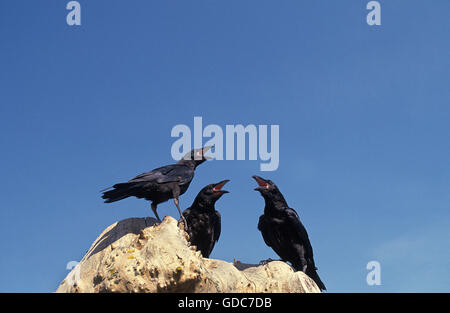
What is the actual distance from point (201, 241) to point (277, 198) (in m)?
1.97

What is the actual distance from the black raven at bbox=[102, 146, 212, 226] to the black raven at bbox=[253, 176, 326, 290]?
1.77 m

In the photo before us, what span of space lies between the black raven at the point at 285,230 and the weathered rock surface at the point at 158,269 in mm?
1684

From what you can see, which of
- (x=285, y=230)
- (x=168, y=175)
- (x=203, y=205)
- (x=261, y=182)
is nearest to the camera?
(x=168, y=175)

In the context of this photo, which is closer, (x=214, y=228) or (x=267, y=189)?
(x=267, y=189)

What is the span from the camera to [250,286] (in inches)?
297

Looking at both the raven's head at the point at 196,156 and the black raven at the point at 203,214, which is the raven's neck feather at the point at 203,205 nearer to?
the black raven at the point at 203,214

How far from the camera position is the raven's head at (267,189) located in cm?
995

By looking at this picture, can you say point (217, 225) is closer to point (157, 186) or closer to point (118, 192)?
point (157, 186)

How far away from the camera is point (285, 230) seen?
997 cm

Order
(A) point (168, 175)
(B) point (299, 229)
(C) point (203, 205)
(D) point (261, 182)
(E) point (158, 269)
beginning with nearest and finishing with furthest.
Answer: (E) point (158, 269), (A) point (168, 175), (C) point (203, 205), (B) point (299, 229), (D) point (261, 182)

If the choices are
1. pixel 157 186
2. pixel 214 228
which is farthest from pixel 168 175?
pixel 214 228

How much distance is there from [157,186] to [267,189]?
8.50 ft

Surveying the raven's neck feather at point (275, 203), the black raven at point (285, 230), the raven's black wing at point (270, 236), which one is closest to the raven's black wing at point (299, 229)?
the black raven at point (285, 230)
